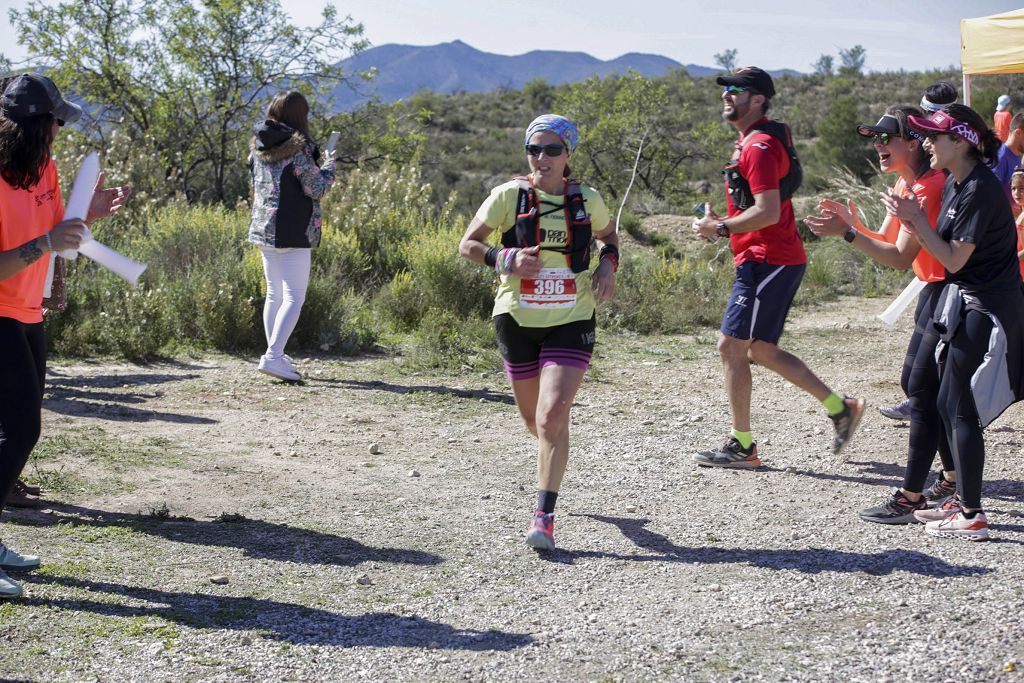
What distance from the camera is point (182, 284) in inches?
402

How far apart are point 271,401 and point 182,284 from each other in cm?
263

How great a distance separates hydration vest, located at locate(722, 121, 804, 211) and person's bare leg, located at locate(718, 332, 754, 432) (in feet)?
2.39

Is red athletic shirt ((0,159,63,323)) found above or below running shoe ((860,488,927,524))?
above

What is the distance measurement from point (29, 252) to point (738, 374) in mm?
3693

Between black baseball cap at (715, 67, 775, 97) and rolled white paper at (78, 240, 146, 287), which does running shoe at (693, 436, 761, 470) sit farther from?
rolled white paper at (78, 240, 146, 287)

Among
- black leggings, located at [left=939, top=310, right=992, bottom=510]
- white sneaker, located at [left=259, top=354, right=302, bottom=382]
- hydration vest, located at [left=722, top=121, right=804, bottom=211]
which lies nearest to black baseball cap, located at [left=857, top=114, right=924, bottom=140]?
hydration vest, located at [left=722, top=121, right=804, bottom=211]

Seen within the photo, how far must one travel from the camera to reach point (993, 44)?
1274cm

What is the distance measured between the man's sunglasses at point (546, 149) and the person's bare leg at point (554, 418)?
93 centimetres

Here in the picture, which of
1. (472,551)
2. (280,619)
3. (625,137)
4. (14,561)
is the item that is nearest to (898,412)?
(472,551)

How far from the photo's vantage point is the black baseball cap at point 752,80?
595 cm

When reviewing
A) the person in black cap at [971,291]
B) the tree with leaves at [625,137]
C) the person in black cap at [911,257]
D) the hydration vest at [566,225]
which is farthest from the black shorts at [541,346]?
the tree with leaves at [625,137]

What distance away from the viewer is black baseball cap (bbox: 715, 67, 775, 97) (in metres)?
5.95

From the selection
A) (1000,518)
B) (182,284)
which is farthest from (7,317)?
(182,284)

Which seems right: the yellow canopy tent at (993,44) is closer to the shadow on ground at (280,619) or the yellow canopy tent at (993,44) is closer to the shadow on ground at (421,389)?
the shadow on ground at (421,389)
